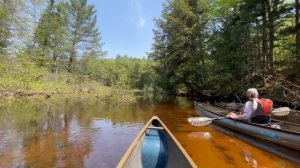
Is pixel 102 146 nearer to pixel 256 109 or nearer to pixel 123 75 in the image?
pixel 256 109

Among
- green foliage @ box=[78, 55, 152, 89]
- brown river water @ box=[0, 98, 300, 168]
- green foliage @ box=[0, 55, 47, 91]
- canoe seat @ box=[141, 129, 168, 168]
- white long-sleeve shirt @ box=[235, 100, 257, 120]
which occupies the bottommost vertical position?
brown river water @ box=[0, 98, 300, 168]

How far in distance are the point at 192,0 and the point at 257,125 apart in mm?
23942

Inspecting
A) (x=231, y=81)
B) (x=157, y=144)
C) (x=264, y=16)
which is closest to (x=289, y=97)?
(x=231, y=81)

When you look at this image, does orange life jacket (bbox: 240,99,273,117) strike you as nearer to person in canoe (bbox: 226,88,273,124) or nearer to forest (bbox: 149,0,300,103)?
person in canoe (bbox: 226,88,273,124)

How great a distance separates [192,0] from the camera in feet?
95.5

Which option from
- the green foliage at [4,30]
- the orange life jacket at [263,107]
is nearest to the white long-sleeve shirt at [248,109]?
the orange life jacket at [263,107]

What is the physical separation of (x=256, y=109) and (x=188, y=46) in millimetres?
21021

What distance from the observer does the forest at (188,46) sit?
60.7ft

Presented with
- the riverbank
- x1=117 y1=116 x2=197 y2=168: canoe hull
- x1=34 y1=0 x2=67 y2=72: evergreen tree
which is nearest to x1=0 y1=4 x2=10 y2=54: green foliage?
the riverbank

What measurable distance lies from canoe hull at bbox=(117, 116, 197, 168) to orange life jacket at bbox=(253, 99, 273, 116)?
3447 millimetres

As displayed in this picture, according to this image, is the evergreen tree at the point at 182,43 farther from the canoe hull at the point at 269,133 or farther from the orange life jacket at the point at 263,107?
the orange life jacket at the point at 263,107

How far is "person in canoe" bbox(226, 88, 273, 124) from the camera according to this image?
782cm

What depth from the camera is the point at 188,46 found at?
93.4 ft

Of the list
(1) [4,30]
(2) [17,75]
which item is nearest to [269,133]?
(2) [17,75]
